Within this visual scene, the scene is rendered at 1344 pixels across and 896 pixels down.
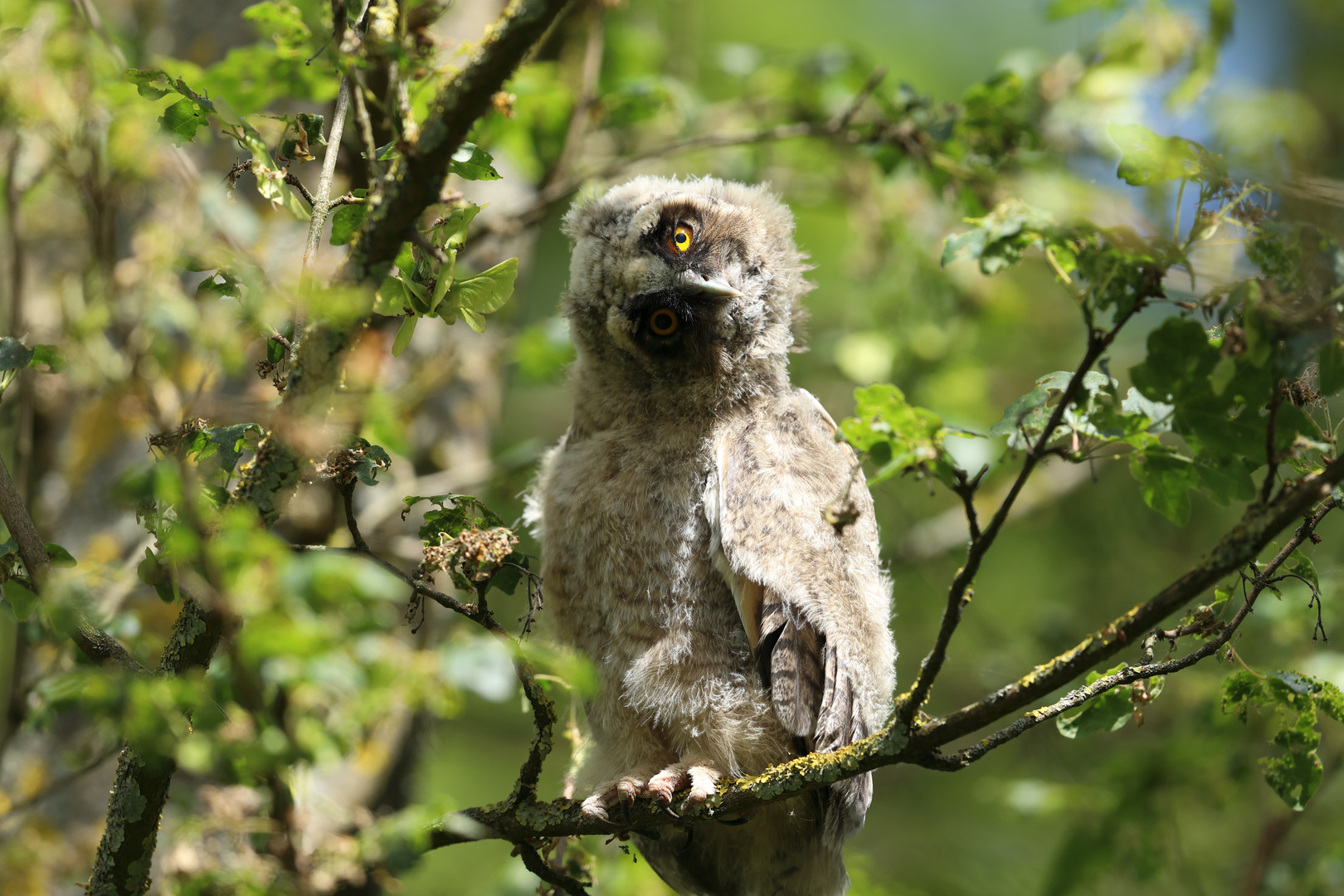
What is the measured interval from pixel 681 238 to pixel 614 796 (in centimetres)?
162

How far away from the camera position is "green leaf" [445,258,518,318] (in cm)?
178

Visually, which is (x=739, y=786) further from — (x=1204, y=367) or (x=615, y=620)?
(x=1204, y=367)

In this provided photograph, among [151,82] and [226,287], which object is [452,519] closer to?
[226,287]

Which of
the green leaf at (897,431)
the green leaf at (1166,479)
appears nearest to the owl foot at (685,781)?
the green leaf at (897,431)

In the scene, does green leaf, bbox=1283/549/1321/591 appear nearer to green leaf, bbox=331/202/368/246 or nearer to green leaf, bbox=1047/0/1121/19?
green leaf, bbox=331/202/368/246

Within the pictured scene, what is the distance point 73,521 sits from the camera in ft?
12.4

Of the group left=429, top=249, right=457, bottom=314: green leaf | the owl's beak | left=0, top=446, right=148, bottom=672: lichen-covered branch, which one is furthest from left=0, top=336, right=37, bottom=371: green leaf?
the owl's beak

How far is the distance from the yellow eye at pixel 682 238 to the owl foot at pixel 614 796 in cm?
155

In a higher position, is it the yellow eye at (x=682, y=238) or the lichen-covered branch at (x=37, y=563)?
the yellow eye at (x=682, y=238)

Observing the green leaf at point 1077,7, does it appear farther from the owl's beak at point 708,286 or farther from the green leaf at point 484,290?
the green leaf at point 484,290

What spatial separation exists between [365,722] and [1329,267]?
1.51 meters

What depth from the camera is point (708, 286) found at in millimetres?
2857

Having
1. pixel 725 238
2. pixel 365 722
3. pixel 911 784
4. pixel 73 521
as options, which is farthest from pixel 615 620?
pixel 911 784

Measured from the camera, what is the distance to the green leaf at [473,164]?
1779mm
